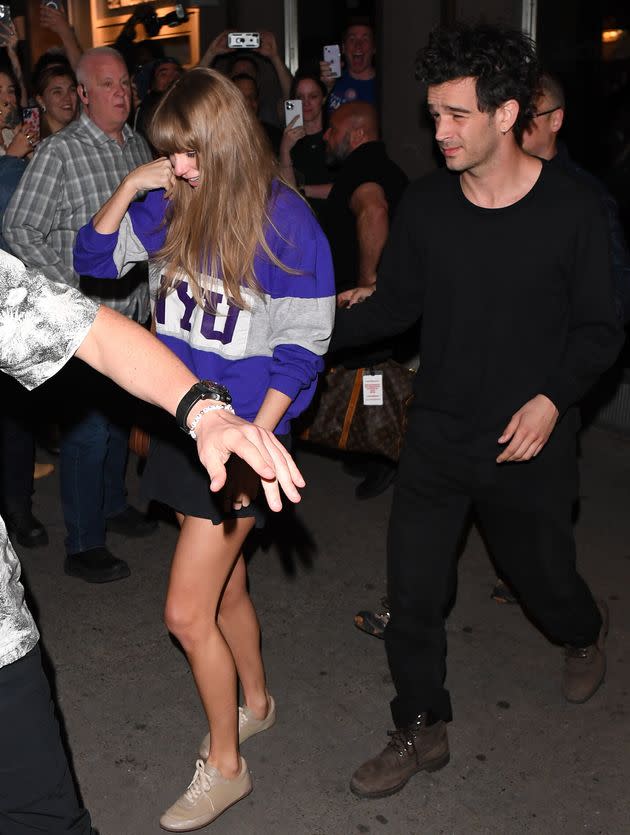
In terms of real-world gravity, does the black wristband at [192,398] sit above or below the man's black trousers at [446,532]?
above

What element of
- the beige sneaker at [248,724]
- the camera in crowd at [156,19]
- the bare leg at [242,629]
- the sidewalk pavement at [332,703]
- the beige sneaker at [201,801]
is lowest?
the sidewalk pavement at [332,703]

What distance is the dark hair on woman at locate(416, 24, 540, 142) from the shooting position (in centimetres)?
275

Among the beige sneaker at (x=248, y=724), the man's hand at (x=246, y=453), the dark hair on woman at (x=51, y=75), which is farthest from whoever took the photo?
the dark hair on woman at (x=51, y=75)

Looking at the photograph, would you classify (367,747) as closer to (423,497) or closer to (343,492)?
(423,497)

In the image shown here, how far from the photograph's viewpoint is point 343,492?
222 inches

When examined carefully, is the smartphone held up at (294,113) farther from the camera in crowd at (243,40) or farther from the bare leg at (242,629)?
the bare leg at (242,629)

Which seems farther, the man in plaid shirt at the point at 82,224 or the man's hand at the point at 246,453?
the man in plaid shirt at the point at 82,224

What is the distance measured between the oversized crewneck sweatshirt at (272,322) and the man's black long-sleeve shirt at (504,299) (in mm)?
362

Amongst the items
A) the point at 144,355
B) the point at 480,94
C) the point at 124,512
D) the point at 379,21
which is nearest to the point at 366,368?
the point at 124,512

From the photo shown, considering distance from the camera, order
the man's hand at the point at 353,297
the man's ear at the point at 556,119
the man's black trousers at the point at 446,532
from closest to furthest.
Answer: the man's black trousers at the point at 446,532, the man's hand at the point at 353,297, the man's ear at the point at 556,119

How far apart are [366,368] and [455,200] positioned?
83.3 inches

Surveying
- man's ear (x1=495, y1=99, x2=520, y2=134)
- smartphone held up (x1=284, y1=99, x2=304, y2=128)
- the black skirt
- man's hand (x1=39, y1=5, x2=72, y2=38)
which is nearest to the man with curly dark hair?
man's ear (x1=495, y1=99, x2=520, y2=134)

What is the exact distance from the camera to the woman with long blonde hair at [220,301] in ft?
8.72

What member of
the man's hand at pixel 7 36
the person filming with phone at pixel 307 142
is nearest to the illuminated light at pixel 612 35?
the person filming with phone at pixel 307 142
